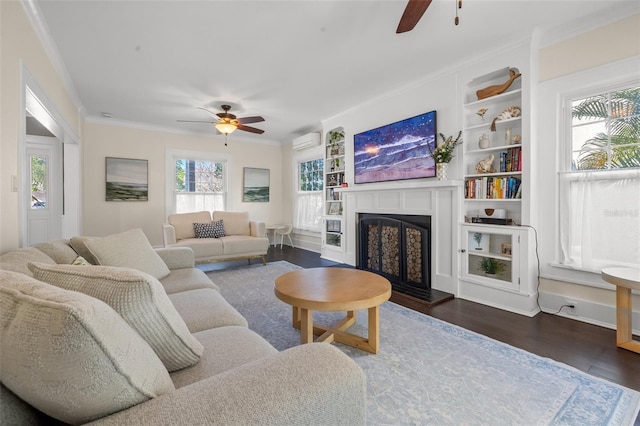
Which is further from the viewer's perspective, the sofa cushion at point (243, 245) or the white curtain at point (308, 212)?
the white curtain at point (308, 212)

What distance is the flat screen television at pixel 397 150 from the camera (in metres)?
3.53

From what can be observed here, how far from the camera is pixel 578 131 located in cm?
261

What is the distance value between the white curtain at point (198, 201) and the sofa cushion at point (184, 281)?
12.5 feet

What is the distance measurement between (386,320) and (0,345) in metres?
2.40

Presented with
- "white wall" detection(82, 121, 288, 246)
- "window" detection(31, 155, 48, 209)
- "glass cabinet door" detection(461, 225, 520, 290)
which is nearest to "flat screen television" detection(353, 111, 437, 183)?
"glass cabinet door" detection(461, 225, 520, 290)

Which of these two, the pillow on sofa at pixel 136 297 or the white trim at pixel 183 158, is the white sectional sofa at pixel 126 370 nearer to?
the pillow on sofa at pixel 136 297

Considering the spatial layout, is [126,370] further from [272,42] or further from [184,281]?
[272,42]

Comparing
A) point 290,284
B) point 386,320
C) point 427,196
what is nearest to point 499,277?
point 427,196

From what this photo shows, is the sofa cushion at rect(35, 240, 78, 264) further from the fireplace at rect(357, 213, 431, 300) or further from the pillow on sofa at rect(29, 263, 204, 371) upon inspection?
the fireplace at rect(357, 213, 431, 300)

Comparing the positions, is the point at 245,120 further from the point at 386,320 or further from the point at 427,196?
the point at 386,320

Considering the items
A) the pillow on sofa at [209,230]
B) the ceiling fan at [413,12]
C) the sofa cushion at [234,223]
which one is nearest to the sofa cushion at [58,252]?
the ceiling fan at [413,12]

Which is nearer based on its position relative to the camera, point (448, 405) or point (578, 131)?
point (448, 405)

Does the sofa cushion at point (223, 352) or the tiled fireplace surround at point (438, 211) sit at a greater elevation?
the tiled fireplace surround at point (438, 211)

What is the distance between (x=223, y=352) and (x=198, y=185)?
18.1 ft
